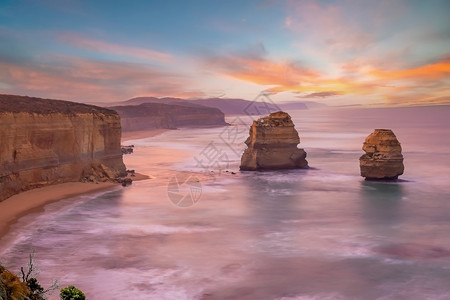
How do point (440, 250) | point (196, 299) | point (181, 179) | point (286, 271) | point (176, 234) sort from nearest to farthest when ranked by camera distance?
point (196, 299), point (286, 271), point (440, 250), point (176, 234), point (181, 179)

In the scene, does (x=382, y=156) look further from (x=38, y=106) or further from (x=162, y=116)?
(x=162, y=116)

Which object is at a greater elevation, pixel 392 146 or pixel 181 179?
pixel 392 146

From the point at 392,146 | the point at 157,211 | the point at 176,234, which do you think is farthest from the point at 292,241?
the point at 392,146

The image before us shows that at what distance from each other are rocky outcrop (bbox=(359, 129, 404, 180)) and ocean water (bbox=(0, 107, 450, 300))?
194cm

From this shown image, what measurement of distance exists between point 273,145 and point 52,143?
2330cm

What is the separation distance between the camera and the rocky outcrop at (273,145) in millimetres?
47188

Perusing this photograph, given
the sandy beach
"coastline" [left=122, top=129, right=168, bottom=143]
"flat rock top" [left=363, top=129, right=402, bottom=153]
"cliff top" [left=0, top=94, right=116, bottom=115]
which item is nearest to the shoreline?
the sandy beach

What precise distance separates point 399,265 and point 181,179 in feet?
93.0

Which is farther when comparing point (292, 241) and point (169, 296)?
point (292, 241)

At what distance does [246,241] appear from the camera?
2403 cm

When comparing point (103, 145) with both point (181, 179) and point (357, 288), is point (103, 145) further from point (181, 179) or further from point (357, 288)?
point (357, 288)

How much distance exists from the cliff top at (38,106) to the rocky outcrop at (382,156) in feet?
85.0

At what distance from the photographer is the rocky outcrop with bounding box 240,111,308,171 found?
4719 centimetres

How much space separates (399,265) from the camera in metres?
20.5
